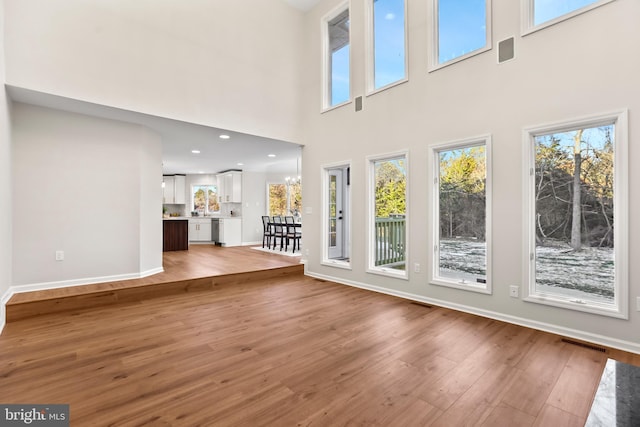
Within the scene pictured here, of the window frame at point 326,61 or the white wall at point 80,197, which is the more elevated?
the window frame at point 326,61

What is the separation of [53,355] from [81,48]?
3.49m

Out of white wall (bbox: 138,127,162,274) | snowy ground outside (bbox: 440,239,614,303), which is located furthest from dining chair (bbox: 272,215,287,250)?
snowy ground outside (bbox: 440,239,614,303)

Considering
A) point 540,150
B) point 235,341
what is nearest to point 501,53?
point 540,150

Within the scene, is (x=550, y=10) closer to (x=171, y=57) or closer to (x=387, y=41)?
(x=387, y=41)

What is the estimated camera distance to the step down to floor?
11.6 feet

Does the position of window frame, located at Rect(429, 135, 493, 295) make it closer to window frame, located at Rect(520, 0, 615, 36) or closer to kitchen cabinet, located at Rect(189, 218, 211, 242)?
window frame, located at Rect(520, 0, 615, 36)

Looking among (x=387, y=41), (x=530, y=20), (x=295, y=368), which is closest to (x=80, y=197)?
(x=295, y=368)

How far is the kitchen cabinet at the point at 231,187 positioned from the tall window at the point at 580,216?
8043 mm

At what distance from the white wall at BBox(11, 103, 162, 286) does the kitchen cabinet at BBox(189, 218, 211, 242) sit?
193 inches

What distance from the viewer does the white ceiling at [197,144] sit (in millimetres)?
3920

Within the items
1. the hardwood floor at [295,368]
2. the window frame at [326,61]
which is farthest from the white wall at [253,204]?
the hardwood floor at [295,368]

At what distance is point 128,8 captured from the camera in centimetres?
407

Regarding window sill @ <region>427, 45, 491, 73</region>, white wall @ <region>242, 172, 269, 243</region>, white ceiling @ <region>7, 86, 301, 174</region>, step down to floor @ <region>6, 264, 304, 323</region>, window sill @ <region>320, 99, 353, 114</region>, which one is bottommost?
step down to floor @ <region>6, 264, 304, 323</region>

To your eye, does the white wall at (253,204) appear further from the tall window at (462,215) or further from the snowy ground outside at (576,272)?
the snowy ground outside at (576,272)
